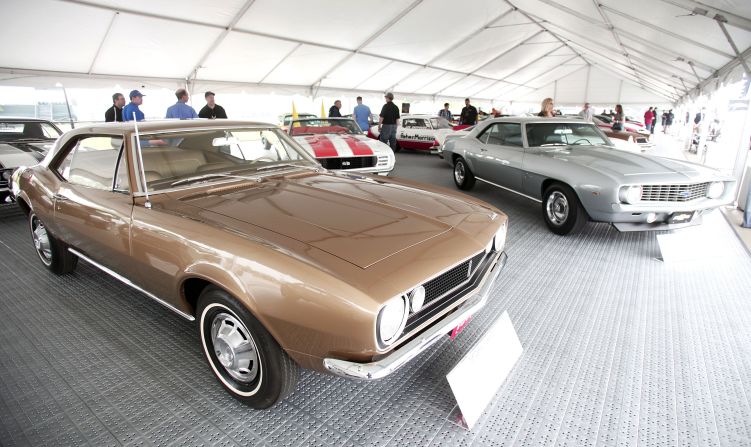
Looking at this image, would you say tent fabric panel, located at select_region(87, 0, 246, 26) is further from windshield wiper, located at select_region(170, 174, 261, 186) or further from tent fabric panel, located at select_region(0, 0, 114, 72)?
windshield wiper, located at select_region(170, 174, 261, 186)

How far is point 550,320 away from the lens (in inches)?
112

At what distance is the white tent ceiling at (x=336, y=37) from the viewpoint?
8.88 meters

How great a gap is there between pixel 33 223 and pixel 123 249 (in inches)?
80.4

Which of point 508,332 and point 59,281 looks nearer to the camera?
point 508,332

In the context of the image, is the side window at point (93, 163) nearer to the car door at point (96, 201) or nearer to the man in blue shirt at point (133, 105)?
the car door at point (96, 201)

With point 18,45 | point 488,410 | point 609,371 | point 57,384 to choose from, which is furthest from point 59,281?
point 18,45

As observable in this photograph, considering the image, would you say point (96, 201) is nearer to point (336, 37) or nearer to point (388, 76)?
point (336, 37)

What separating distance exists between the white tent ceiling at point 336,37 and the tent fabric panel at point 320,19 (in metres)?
0.04

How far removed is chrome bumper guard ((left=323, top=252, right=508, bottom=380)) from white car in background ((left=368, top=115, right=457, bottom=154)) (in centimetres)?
937

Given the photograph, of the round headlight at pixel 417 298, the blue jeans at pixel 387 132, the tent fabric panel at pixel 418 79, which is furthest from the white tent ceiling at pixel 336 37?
the round headlight at pixel 417 298

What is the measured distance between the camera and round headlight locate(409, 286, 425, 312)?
1.69 meters

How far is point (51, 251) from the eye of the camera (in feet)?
10.9

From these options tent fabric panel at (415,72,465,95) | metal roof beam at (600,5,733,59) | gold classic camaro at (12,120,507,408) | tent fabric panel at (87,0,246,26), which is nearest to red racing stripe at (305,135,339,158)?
gold classic camaro at (12,120,507,408)

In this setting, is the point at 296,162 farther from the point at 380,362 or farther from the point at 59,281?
the point at 59,281
